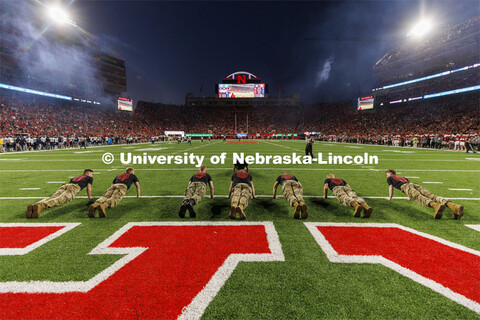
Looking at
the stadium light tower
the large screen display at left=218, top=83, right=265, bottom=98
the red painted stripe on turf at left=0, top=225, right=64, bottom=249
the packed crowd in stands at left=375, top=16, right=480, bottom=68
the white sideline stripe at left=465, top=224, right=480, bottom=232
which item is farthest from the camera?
the large screen display at left=218, top=83, right=265, bottom=98

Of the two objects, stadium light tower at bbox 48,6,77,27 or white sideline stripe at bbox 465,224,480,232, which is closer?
white sideline stripe at bbox 465,224,480,232

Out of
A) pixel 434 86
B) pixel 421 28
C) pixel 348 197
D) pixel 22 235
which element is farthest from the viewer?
pixel 421 28

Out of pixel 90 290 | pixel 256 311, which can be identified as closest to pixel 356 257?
pixel 256 311

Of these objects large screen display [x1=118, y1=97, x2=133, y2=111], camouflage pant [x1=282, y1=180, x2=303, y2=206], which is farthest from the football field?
large screen display [x1=118, y1=97, x2=133, y2=111]

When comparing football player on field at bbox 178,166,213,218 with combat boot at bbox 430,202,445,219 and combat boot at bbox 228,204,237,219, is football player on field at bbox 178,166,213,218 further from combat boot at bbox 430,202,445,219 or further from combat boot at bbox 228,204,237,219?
combat boot at bbox 430,202,445,219

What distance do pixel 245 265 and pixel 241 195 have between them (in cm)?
204

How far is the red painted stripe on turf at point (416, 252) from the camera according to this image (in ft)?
8.67

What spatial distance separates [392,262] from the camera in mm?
3043

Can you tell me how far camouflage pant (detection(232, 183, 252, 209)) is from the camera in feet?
15.2

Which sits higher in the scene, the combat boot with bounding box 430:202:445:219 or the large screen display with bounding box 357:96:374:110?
the large screen display with bounding box 357:96:374:110

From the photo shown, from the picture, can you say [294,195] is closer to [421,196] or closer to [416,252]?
[416,252]

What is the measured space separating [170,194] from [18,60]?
212ft

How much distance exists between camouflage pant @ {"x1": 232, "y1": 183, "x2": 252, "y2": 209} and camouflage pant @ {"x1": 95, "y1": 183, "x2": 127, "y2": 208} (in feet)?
9.07

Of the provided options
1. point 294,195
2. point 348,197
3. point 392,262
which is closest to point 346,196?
point 348,197
